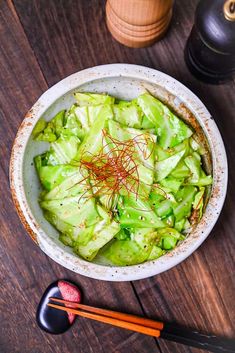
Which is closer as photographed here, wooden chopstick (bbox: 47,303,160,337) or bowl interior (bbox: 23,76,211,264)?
bowl interior (bbox: 23,76,211,264)

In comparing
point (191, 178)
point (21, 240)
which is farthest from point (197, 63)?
point (21, 240)

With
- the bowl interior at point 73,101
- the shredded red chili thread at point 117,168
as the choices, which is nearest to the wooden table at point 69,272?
the bowl interior at point 73,101

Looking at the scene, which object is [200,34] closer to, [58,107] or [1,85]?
[58,107]

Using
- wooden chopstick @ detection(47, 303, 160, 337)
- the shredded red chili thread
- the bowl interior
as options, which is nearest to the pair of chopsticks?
wooden chopstick @ detection(47, 303, 160, 337)

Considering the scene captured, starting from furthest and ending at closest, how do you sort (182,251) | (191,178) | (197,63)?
(197,63), (191,178), (182,251)

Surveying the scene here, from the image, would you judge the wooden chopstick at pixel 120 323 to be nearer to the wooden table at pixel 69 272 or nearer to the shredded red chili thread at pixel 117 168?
the wooden table at pixel 69 272

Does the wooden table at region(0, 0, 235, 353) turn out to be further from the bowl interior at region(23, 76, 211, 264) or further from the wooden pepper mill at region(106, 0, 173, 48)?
the bowl interior at region(23, 76, 211, 264)

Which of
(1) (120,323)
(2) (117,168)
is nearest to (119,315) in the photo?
(1) (120,323)
